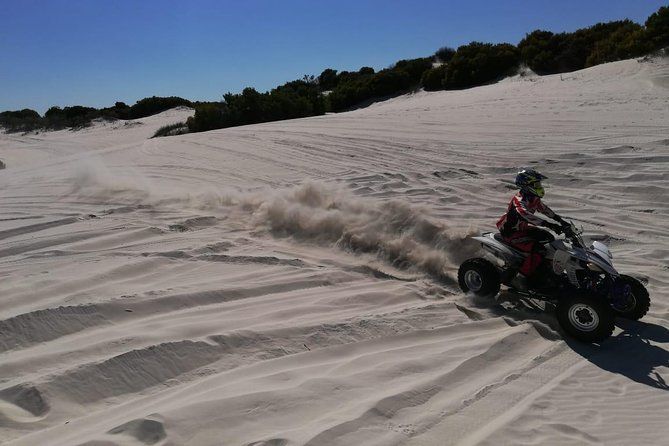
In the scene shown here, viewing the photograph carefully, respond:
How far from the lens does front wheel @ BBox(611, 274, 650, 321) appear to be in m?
4.55

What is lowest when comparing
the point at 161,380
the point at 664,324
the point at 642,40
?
the point at 664,324

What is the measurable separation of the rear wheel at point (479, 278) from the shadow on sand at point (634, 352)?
0.89 meters

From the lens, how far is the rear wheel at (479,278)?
5.12 m

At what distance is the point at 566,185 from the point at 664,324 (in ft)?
15.2

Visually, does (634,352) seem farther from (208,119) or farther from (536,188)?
(208,119)

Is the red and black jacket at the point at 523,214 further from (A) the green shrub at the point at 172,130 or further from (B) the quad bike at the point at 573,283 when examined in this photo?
(A) the green shrub at the point at 172,130

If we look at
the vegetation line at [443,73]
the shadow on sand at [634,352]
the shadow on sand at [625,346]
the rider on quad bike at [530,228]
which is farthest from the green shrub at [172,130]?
the shadow on sand at [634,352]

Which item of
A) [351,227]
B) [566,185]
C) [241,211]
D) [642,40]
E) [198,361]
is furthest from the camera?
[642,40]

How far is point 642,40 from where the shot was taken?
20.2 m

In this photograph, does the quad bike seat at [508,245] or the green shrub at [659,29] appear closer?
the quad bike seat at [508,245]

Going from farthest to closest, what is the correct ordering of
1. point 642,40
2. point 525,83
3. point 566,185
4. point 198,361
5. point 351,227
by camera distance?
point 525,83 → point 642,40 → point 566,185 → point 351,227 → point 198,361

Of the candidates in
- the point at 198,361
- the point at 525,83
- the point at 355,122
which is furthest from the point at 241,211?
the point at 525,83

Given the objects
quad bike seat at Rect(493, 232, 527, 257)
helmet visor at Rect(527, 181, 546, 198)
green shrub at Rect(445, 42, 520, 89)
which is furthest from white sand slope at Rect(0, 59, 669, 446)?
green shrub at Rect(445, 42, 520, 89)

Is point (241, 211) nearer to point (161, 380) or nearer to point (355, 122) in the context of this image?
point (161, 380)
